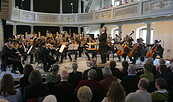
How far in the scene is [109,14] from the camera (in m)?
16.2

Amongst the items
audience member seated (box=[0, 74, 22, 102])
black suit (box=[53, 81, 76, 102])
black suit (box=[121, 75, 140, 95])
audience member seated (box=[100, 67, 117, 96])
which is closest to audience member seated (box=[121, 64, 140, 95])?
black suit (box=[121, 75, 140, 95])

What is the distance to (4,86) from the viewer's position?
278cm

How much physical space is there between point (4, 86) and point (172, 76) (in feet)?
11.7

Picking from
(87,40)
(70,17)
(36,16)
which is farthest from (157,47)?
(36,16)

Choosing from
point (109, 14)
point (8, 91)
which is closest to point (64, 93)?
point (8, 91)

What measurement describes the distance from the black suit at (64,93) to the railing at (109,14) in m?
8.69

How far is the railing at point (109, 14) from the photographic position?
1138 centimetres

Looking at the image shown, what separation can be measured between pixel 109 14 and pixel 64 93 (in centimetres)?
1401

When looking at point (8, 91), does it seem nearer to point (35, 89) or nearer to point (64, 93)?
point (35, 89)

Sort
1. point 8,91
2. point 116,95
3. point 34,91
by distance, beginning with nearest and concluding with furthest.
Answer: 1. point 116,95
2. point 8,91
3. point 34,91

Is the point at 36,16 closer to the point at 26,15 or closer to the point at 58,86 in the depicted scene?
the point at 26,15

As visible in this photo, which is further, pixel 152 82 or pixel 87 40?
pixel 87 40

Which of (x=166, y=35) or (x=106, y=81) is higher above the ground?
(x=166, y=35)

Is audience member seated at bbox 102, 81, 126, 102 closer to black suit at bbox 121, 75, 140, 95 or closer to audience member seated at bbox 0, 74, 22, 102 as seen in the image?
black suit at bbox 121, 75, 140, 95
